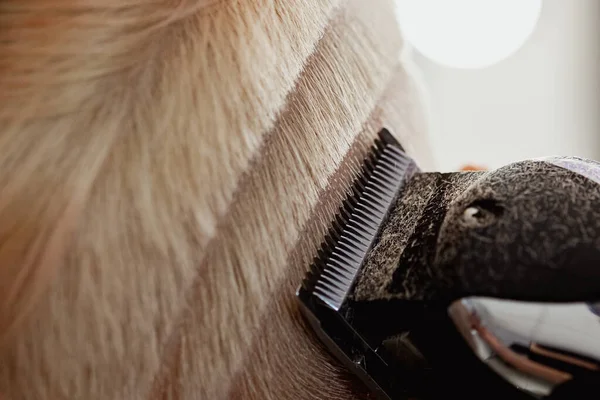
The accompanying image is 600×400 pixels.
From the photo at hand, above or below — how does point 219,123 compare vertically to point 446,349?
above

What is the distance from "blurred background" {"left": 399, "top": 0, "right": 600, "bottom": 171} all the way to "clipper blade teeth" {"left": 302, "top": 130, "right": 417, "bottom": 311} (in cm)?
83

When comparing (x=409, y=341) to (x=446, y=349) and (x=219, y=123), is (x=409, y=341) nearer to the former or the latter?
(x=446, y=349)

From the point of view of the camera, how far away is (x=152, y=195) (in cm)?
28

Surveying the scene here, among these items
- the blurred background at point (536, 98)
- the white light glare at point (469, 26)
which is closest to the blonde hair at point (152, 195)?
the white light glare at point (469, 26)

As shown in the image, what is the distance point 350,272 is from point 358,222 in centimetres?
3

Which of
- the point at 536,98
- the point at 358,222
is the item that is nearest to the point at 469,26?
the point at 536,98

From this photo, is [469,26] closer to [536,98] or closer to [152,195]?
[536,98]

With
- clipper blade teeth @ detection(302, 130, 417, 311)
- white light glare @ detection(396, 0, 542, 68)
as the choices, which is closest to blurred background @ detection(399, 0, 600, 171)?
white light glare @ detection(396, 0, 542, 68)

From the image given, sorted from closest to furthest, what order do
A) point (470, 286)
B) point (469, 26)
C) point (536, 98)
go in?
1. point (470, 286)
2. point (469, 26)
3. point (536, 98)

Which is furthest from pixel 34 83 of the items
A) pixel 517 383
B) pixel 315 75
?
pixel 517 383

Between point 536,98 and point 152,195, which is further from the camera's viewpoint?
point 536,98

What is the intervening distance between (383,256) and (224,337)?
0.29 feet

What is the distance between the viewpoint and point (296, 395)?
326 millimetres

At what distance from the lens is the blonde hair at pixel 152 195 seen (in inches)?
10.5
